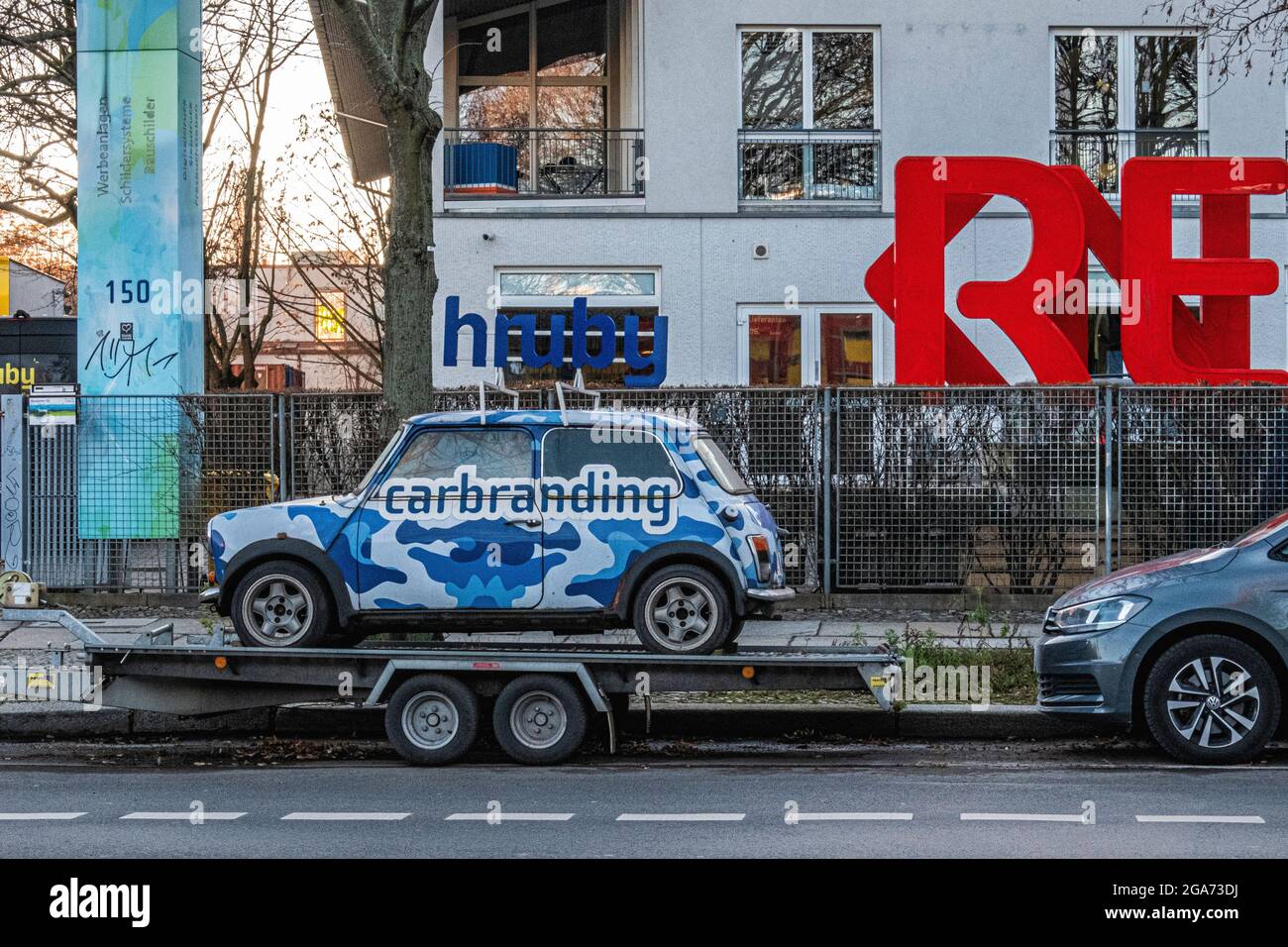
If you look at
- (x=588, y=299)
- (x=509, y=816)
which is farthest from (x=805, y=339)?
(x=509, y=816)

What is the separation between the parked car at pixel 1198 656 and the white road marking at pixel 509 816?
3327 mm

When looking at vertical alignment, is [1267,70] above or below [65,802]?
above

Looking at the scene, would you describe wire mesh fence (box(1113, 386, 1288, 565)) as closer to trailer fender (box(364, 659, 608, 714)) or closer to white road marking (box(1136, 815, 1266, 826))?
trailer fender (box(364, 659, 608, 714))

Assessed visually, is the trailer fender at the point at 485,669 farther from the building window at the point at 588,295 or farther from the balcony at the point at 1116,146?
the balcony at the point at 1116,146

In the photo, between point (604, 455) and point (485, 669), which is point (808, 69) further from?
point (485, 669)

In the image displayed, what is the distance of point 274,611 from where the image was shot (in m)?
10.4

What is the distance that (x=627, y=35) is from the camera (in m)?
26.0

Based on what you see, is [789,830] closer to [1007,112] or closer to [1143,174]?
[1143,174]

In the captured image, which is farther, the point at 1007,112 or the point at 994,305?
the point at 1007,112

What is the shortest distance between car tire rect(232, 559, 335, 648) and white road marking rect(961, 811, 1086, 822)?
4297 mm

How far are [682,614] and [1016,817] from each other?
2.88 m

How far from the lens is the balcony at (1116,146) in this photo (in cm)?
2494
